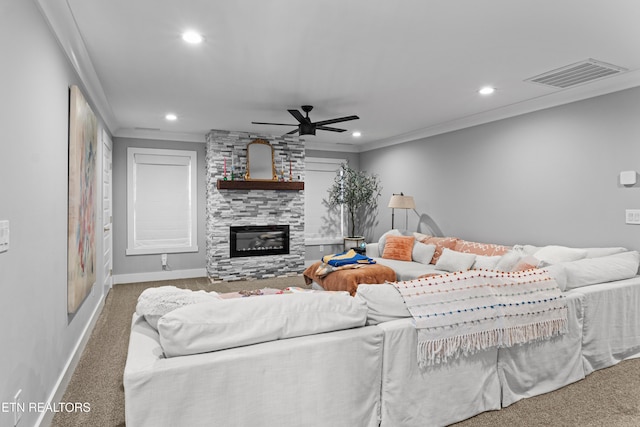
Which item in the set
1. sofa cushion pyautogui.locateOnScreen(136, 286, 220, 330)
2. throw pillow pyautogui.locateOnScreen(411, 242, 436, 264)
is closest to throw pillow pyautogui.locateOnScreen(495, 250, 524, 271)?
throw pillow pyautogui.locateOnScreen(411, 242, 436, 264)

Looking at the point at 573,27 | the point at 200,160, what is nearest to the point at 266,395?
the point at 573,27

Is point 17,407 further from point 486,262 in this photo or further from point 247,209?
point 247,209

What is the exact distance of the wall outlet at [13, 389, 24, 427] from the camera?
5.82ft

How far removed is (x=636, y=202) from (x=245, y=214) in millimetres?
5304

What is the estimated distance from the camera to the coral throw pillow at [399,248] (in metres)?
5.88

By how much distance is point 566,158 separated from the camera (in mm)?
4379

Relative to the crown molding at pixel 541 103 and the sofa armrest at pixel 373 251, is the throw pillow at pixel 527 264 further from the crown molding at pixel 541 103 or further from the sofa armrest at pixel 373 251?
the sofa armrest at pixel 373 251

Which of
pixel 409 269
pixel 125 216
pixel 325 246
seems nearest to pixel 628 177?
pixel 409 269

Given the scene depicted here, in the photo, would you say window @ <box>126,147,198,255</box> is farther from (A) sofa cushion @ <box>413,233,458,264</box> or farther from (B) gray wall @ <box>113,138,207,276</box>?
(A) sofa cushion @ <box>413,233,458,264</box>

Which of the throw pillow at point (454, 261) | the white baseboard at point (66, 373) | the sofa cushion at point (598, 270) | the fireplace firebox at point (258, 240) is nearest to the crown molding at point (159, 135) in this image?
the fireplace firebox at point (258, 240)

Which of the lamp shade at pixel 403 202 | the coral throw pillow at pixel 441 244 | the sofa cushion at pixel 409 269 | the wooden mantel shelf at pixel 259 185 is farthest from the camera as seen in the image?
the wooden mantel shelf at pixel 259 185

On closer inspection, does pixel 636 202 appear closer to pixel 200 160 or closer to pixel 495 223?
pixel 495 223

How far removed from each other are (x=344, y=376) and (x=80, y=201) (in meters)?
2.56

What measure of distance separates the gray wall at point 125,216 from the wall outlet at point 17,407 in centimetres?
489
